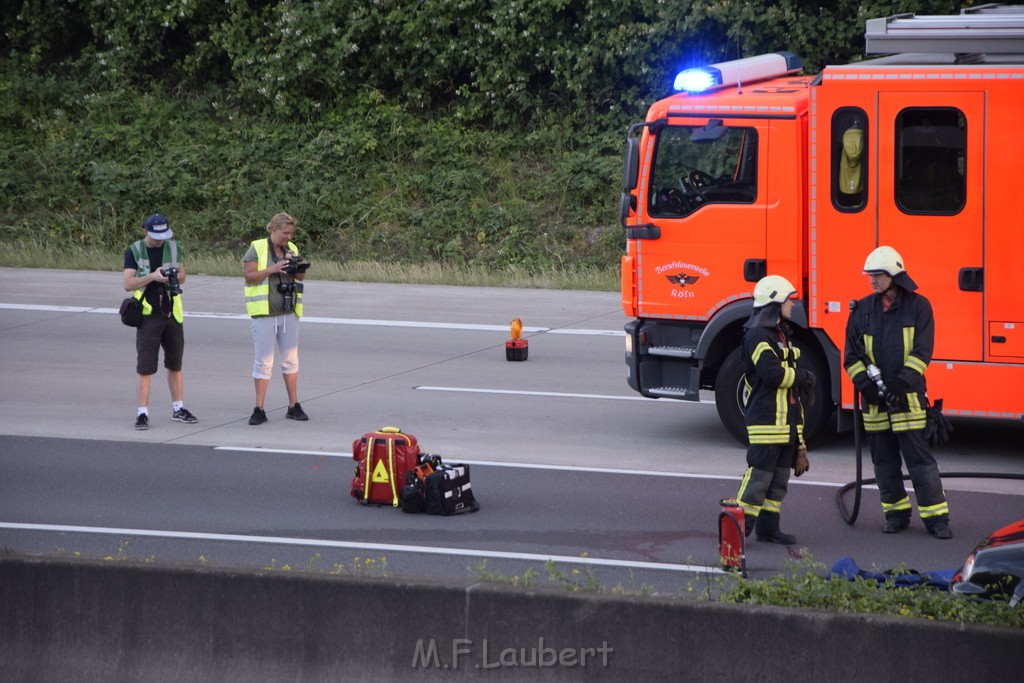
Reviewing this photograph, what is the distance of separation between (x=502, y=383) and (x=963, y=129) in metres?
5.56

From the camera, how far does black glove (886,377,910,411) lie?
8.52m

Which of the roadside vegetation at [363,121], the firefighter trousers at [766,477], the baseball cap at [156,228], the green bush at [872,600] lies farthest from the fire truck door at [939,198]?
the roadside vegetation at [363,121]

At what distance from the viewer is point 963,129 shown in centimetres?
999

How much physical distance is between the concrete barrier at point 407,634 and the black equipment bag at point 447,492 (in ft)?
11.8

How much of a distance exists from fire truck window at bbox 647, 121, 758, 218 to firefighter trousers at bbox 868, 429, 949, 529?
2692 mm

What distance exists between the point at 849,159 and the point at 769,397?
2.73m

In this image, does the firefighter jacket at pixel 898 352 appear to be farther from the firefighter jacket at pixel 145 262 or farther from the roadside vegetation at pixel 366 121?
the roadside vegetation at pixel 366 121

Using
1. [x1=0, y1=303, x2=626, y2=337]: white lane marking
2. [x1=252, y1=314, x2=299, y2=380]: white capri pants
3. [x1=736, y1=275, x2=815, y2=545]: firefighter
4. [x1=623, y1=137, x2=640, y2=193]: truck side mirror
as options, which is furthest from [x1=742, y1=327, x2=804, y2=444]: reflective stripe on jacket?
[x1=0, y1=303, x2=626, y2=337]: white lane marking

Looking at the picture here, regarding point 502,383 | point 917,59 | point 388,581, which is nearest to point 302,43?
point 502,383

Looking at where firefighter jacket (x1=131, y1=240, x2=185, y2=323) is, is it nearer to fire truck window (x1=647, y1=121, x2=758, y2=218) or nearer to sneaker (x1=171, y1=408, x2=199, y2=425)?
sneaker (x1=171, y1=408, x2=199, y2=425)

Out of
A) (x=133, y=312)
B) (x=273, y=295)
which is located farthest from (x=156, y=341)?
(x=273, y=295)

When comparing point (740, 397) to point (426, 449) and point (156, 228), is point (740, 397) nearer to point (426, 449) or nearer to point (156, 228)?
point (426, 449)

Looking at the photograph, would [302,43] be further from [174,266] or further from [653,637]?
[653,637]

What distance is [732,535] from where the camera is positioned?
772 cm
